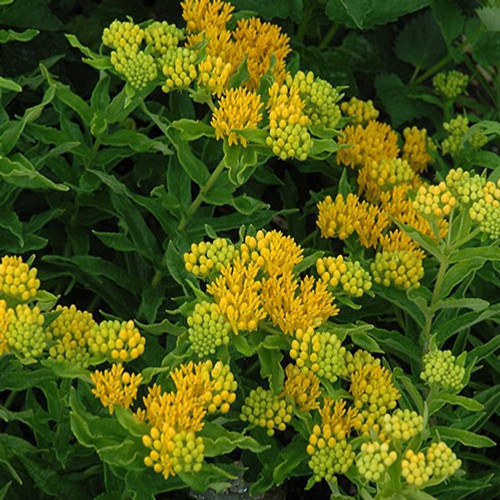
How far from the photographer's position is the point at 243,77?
7.70 feet

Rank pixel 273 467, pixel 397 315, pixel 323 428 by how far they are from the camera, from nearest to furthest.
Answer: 1. pixel 323 428
2. pixel 273 467
3. pixel 397 315

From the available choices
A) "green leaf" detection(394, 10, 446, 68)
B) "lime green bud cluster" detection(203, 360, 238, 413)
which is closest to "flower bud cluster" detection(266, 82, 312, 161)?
"lime green bud cluster" detection(203, 360, 238, 413)

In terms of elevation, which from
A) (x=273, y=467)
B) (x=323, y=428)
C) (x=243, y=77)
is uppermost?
(x=243, y=77)

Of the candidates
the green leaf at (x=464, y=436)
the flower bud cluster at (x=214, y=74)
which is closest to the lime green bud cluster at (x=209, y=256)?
the flower bud cluster at (x=214, y=74)

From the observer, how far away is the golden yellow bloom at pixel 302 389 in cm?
209

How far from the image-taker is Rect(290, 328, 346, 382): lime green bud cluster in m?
→ 1.95

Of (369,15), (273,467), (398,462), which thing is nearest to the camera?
(398,462)

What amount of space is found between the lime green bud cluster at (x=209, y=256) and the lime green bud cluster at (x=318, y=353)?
0.24m

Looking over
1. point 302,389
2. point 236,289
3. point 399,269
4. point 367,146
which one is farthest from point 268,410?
point 367,146

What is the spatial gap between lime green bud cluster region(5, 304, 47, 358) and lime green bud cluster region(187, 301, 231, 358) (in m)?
0.33

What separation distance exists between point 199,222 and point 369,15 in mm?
959

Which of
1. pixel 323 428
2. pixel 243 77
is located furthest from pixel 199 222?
pixel 323 428

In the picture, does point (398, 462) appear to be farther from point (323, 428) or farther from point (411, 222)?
point (411, 222)

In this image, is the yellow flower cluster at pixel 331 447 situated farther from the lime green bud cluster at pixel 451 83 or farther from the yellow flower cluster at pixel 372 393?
the lime green bud cluster at pixel 451 83
